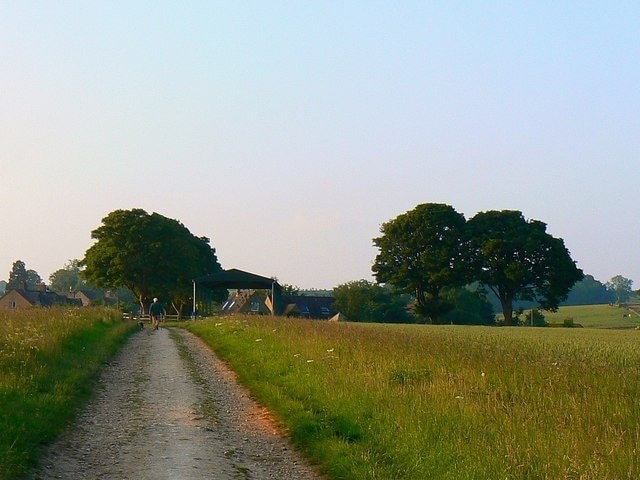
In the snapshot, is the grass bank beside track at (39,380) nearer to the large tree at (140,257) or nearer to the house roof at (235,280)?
the house roof at (235,280)

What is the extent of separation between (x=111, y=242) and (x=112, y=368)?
2334 inches

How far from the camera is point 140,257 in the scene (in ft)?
246

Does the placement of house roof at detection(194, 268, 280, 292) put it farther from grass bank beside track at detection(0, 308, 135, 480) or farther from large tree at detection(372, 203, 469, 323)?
grass bank beside track at detection(0, 308, 135, 480)

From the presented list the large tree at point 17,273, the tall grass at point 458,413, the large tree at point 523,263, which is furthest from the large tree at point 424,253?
the large tree at point 17,273

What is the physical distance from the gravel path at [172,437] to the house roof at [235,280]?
4266 cm

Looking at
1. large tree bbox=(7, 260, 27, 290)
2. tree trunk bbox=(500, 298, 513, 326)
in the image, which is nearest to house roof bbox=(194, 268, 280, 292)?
tree trunk bbox=(500, 298, 513, 326)

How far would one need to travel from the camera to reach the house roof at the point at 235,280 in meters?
59.8

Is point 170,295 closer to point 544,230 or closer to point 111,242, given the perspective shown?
point 111,242

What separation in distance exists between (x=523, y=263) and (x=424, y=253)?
28.9ft

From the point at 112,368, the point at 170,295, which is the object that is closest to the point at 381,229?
the point at 170,295

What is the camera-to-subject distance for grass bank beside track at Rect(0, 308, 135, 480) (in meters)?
9.07

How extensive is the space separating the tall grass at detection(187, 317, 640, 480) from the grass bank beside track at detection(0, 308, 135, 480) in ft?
10.9

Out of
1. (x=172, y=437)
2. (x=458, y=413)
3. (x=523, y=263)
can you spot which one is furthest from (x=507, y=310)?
(x=172, y=437)

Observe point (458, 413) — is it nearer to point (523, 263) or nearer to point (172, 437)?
point (172, 437)
